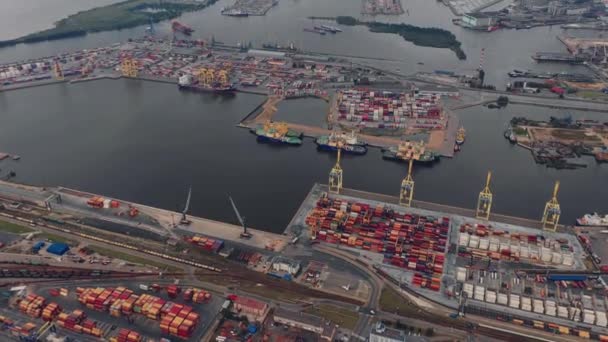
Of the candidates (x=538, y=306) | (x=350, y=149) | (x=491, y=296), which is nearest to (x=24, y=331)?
(x=491, y=296)

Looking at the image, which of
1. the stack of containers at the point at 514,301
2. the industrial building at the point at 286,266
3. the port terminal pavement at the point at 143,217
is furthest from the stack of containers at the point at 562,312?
the port terminal pavement at the point at 143,217

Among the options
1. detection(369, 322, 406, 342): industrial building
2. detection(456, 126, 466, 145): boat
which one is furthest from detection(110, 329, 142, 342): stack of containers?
detection(456, 126, 466, 145): boat

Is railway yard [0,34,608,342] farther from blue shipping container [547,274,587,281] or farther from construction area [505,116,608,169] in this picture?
construction area [505,116,608,169]

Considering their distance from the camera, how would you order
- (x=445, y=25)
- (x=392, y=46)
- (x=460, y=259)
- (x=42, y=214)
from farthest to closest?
(x=445, y=25) → (x=392, y=46) → (x=42, y=214) → (x=460, y=259)

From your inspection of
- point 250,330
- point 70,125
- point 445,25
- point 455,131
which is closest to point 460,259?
point 250,330

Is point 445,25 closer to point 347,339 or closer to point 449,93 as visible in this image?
point 449,93

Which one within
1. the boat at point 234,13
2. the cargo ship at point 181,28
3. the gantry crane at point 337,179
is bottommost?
the gantry crane at point 337,179

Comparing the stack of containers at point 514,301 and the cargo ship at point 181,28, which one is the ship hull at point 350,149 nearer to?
the stack of containers at point 514,301
